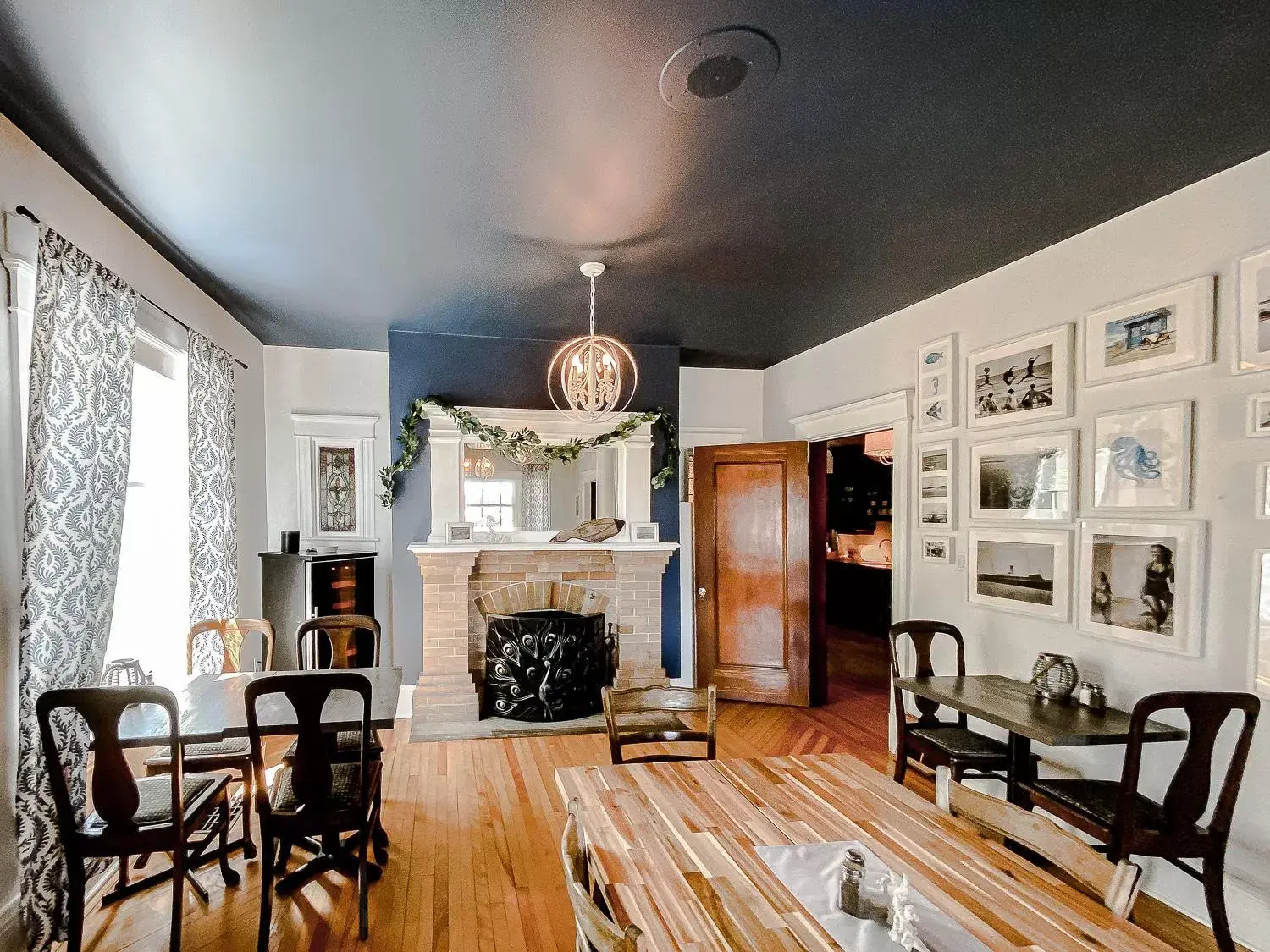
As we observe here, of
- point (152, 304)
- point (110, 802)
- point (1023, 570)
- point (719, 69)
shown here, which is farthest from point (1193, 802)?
point (152, 304)

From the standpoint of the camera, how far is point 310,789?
2.31m

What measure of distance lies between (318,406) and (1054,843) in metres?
5.28

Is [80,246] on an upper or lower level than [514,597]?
upper

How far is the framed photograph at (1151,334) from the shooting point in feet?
7.85

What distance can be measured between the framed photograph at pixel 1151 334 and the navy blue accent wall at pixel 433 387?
2941mm

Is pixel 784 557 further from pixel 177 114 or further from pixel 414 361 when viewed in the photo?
pixel 177 114

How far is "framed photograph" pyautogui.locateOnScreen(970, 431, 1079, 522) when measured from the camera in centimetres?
293

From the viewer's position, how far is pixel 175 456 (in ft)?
12.0

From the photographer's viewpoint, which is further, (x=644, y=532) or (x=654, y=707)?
(x=644, y=532)

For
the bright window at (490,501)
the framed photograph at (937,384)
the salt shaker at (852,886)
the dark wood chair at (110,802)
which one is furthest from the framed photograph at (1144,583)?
the bright window at (490,501)

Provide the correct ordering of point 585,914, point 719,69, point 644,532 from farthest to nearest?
1. point 644,532
2. point 719,69
3. point 585,914

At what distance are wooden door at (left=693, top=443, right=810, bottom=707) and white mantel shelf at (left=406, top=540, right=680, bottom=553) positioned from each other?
519mm

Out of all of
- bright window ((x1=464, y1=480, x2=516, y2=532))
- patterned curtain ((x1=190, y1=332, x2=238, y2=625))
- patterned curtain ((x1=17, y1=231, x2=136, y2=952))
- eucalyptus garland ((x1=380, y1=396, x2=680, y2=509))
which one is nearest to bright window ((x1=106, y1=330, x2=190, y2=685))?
patterned curtain ((x1=190, y1=332, x2=238, y2=625))

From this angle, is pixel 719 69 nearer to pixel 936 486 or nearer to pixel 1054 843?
pixel 1054 843
